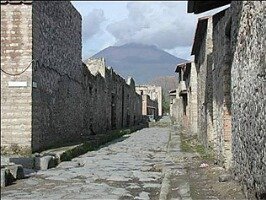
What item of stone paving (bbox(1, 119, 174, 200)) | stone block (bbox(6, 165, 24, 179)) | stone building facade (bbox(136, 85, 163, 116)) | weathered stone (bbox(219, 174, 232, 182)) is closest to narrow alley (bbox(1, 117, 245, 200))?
stone paving (bbox(1, 119, 174, 200))

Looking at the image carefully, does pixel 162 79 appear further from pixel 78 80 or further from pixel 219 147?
pixel 219 147

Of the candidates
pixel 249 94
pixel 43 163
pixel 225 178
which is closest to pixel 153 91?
pixel 43 163

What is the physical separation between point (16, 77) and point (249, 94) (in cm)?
690

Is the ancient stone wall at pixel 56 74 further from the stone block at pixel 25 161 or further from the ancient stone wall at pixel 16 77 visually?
the stone block at pixel 25 161

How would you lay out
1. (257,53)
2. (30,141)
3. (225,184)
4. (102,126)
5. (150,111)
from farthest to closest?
(150,111), (102,126), (30,141), (225,184), (257,53)

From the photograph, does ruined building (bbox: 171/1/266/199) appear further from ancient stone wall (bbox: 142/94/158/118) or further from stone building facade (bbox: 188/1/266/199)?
ancient stone wall (bbox: 142/94/158/118)

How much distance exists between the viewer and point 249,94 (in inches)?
219

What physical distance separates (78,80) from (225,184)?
11025 mm

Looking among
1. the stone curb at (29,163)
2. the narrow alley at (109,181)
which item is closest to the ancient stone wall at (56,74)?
the stone curb at (29,163)

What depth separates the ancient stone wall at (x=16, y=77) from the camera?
10.8 meters

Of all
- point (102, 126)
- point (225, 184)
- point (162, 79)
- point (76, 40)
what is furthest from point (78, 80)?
point (162, 79)

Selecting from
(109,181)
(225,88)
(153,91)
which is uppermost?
(153,91)

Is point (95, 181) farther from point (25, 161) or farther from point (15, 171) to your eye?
point (25, 161)

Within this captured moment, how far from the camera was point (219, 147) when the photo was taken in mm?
9094
